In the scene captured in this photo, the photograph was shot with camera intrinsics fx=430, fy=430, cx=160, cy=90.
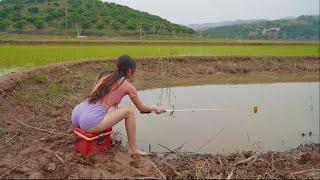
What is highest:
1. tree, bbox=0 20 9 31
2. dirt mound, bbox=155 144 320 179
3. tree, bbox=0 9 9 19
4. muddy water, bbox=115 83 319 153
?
tree, bbox=0 9 9 19

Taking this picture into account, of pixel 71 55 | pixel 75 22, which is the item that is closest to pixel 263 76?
→ pixel 71 55

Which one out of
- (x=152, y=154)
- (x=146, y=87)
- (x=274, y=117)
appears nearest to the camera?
(x=152, y=154)

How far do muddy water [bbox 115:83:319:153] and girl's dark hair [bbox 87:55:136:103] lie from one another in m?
1.48

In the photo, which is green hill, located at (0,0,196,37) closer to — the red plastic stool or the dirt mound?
the dirt mound

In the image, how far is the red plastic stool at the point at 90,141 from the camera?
4383mm

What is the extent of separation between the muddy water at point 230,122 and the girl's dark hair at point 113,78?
1479 mm

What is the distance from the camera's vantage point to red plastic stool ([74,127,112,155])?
4.38 meters

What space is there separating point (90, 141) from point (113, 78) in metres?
0.69

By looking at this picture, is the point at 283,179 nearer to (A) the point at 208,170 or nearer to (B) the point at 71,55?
(A) the point at 208,170

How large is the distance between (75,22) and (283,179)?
113 feet

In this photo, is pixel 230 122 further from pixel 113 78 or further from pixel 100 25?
pixel 100 25

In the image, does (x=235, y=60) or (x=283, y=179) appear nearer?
(x=283, y=179)

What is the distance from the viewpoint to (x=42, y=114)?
6.99 meters

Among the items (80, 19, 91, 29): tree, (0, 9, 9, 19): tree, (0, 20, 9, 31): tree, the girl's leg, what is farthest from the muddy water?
(0, 9, 9, 19): tree
